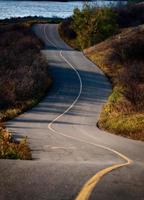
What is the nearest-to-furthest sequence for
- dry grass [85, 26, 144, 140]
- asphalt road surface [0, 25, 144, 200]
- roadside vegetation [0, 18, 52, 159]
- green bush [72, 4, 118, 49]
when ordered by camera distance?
asphalt road surface [0, 25, 144, 200] → dry grass [85, 26, 144, 140] → roadside vegetation [0, 18, 52, 159] → green bush [72, 4, 118, 49]

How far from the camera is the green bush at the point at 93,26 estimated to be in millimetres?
79688

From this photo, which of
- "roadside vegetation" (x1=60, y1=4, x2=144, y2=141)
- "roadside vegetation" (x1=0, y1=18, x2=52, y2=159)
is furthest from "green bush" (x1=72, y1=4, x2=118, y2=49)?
"roadside vegetation" (x1=0, y1=18, x2=52, y2=159)

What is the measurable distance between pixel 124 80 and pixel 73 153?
1019 inches

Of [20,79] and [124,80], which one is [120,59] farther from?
[124,80]

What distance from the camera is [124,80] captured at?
42.0 m

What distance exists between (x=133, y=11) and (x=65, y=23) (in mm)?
14192

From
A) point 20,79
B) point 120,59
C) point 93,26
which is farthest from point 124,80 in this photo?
point 93,26

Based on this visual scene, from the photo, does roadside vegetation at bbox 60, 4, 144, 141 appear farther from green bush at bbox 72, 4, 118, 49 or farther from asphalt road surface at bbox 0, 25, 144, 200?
asphalt road surface at bbox 0, 25, 144, 200

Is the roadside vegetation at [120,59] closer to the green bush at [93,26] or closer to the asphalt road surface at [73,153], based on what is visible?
the green bush at [93,26]

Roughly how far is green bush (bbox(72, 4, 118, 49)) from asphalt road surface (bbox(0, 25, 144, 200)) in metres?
25.7

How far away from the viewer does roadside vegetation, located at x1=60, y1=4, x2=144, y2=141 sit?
2832 cm

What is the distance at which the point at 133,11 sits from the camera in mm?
105875

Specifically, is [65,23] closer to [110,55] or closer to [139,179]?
[110,55]

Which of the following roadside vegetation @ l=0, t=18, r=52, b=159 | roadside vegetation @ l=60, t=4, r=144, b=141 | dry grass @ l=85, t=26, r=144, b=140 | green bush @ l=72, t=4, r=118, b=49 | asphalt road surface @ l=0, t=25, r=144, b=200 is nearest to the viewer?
asphalt road surface @ l=0, t=25, r=144, b=200
